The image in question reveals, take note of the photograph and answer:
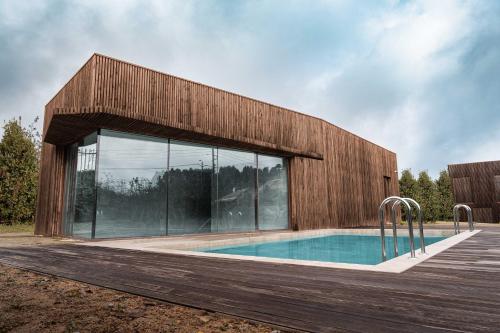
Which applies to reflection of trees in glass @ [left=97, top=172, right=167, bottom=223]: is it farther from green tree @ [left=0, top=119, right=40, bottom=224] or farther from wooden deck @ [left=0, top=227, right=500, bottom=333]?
green tree @ [left=0, top=119, right=40, bottom=224]

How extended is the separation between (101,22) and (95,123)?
6583mm

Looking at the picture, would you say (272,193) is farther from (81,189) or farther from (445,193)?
(445,193)

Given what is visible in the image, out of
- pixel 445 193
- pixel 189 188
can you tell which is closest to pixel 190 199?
pixel 189 188

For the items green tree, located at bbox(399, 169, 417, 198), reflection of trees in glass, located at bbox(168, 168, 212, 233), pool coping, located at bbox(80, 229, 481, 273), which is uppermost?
green tree, located at bbox(399, 169, 417, 198)

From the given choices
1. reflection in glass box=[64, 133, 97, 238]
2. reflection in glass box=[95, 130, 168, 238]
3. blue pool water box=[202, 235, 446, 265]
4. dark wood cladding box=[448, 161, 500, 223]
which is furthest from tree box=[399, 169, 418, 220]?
reflection in glass box=[64, 133, 97, 238]

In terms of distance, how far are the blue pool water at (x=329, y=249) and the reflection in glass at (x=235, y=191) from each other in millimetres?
1853

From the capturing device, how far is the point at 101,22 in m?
11.8

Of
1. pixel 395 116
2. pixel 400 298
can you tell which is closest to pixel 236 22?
pixel 395 116

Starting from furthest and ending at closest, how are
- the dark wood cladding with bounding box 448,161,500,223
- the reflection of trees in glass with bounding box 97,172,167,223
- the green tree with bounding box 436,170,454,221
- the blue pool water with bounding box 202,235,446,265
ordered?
the green tree with bounding box 436,170,454,221, the dark wood cladding with bounding box 448,161,500,223, the reflection of trees in glass with bounding box 97,172,167,223, the blue pool water with bounding box 202,235,446,265

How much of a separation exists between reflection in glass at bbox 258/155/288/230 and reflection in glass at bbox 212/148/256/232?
0.40 m

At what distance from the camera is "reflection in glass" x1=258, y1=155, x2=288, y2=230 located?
10.9m

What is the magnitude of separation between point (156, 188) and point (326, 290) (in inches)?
273

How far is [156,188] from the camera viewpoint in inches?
331

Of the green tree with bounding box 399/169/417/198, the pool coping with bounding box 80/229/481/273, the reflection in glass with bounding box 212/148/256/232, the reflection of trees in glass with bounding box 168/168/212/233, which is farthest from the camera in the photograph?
the green tree with bounding box 399/169/417/198
